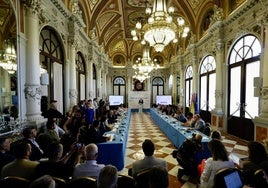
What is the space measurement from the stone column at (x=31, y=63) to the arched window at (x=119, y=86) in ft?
52.3

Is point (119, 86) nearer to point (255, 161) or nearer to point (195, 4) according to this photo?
point (195, 4)

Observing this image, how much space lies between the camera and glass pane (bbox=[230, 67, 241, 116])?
7357 millimetres

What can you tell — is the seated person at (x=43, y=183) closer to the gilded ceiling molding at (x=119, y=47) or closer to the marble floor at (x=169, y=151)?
the marble floor at (x=169, y=151)

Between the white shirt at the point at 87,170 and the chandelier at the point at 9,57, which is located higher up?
the chandelier at the point at 9,57

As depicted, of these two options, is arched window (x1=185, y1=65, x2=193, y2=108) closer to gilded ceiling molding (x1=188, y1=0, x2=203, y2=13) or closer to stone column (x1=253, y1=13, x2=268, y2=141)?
gilded ceiling molding (x1=188, y1=0, x2=203, y2=13)

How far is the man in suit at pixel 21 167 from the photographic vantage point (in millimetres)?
2100

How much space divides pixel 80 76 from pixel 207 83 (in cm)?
693

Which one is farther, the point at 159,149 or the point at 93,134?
the point at 159,149

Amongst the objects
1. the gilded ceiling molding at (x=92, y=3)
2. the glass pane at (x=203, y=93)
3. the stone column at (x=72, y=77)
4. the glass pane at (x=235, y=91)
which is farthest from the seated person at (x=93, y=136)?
the glass pane at (x=203, y=93)

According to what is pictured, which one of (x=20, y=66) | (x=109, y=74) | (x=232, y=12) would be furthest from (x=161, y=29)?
(x=109, y=74)

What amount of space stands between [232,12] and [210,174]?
7.14 meters

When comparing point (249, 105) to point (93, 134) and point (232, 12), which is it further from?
point (93, 134)

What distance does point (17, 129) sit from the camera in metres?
4.12

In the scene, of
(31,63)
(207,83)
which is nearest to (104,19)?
(207,83)
